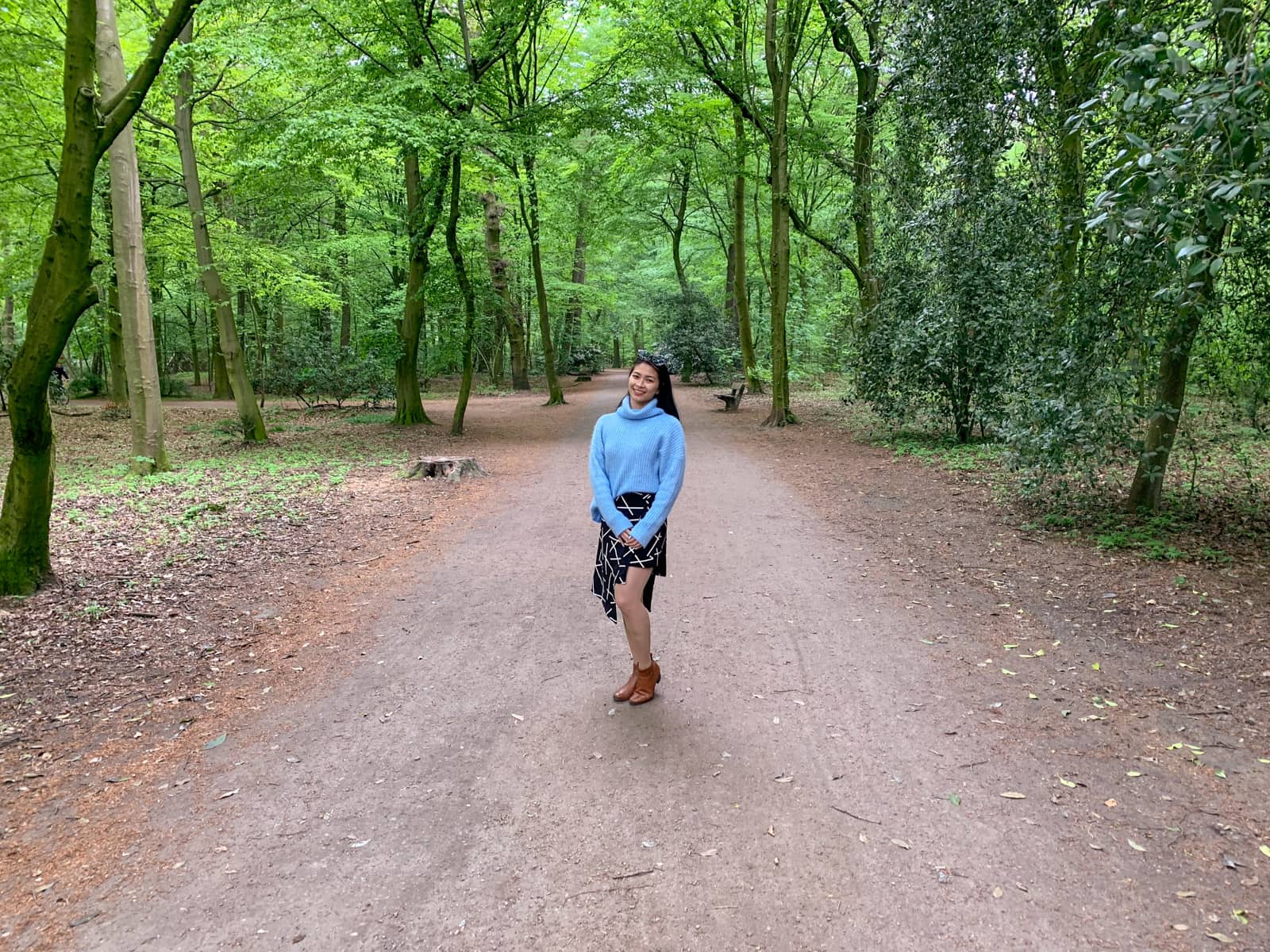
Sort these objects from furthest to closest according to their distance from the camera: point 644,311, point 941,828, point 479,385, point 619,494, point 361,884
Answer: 1. point 644,311
2. point 479,385
3. point 619,494
4. point 941,828
5. point 361,884

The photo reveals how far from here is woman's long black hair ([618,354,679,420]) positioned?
363cm

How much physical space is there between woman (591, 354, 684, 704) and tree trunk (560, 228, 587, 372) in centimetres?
2628

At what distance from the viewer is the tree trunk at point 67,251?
5.01 metres

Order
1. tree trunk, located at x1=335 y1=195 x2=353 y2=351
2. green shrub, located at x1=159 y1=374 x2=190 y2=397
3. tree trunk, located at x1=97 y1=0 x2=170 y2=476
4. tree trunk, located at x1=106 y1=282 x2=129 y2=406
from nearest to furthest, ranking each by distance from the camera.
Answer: tree trunk, located at x1=97 y1=0 x2=170 y2=476
tree trunk, located at x1=106 y1=282 x2=129 y2=406
tree trunk, located at x1=335 y1=195 x2=353 y2=351
green shrub, located at x1=159 y1=374 x2=190 y2=397

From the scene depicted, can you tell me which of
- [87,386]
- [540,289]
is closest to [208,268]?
[540,289]

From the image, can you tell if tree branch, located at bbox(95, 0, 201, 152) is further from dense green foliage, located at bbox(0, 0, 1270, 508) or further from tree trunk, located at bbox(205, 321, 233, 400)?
tree trunk, located at bbox(205, 321, 233, 400)

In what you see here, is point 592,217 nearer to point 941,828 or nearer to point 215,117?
point 215,117

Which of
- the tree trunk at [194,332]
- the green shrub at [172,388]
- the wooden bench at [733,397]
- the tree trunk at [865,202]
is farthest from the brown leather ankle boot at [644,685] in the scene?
the tree trunk at [194,332]

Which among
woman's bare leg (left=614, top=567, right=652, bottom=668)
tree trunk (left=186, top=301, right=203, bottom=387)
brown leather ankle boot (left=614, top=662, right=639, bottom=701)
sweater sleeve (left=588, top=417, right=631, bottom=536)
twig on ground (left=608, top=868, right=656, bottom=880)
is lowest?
twig on ground (left=608, top=868, right=656, bottom=880)

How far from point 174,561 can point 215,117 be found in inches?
534

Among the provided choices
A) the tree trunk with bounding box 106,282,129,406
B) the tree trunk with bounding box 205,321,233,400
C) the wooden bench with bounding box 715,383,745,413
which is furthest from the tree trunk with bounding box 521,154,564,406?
the tree trunk with bounding box 205,321,233,400

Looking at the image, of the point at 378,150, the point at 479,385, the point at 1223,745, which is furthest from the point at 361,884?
the point at 479,385

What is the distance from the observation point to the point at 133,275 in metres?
10.2

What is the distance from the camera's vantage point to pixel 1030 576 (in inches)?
231
